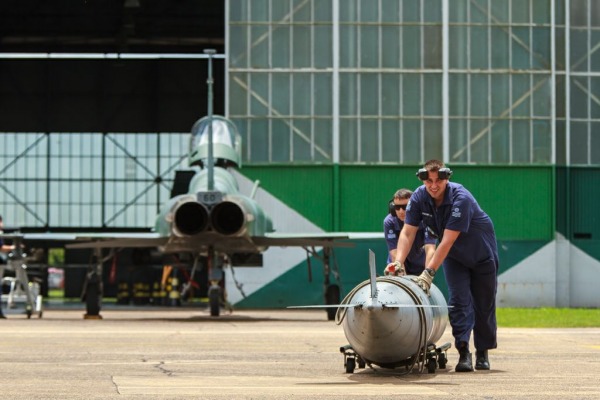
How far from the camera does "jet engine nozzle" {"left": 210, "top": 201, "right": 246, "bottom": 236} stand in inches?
992

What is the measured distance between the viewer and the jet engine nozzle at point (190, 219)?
2505 centimetres

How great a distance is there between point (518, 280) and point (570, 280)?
1686 mm

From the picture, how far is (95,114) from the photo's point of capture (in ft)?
215

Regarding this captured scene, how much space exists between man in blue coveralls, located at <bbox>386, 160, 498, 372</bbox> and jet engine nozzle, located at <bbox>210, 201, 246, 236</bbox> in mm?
14270

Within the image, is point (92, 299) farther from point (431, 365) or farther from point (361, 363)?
point (431, 365)

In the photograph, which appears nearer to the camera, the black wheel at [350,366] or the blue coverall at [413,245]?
the black wheel at [350,366]

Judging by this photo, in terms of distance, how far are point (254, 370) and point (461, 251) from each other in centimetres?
202

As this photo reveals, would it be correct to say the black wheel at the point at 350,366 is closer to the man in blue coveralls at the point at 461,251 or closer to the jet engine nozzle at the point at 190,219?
the man in blue coveralls at the point at 461,251

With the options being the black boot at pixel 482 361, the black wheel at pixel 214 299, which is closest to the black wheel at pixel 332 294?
the black wheel at pixel 214 299

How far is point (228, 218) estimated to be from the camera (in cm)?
2542

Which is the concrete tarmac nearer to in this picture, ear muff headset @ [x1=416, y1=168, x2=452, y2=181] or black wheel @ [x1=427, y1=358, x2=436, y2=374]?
black wheel @ [x1=427, y1=358, x2=436, y2=374]

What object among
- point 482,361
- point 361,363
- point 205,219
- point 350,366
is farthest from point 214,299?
point 350,366

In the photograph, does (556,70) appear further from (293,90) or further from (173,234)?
(173,234)

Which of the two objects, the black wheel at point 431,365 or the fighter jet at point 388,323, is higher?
the fighter jet at point 388,323
